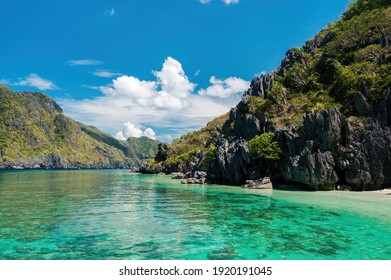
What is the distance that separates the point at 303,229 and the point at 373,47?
7227cm

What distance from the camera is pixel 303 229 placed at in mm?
24719

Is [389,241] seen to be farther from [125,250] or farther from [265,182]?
[265,182]

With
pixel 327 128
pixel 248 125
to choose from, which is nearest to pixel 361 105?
pixel 327 128

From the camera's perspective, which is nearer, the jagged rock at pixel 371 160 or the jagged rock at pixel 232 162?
the jagged rock at pixel 371 160

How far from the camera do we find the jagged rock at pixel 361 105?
60125 mm

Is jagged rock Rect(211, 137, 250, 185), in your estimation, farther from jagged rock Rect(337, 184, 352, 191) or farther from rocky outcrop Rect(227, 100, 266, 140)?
jagged rock Rect(337, 184, 352, 191)

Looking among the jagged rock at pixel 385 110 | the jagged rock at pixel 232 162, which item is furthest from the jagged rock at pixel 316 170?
the jagged rock at pixel 232 162

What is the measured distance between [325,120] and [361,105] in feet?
31.5

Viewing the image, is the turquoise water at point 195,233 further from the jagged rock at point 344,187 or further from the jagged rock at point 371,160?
the jagged rock at point 344,187

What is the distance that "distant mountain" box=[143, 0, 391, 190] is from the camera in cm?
5594

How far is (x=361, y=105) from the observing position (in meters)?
61.3

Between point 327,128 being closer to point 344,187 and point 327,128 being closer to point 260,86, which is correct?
point 344,187

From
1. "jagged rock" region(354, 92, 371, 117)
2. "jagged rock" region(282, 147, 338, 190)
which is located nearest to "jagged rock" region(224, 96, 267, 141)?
"jagged rock" region(282, 147, 338, 190)

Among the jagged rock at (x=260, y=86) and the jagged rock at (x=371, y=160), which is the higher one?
the jagged rock at (x=260, y=86)
